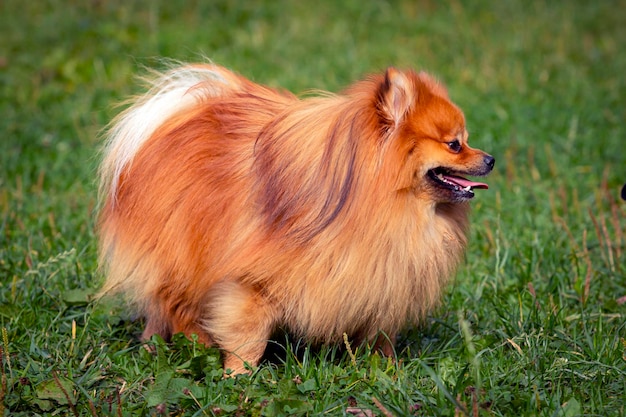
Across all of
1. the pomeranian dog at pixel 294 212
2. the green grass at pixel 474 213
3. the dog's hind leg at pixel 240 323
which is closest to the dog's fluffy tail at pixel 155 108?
the pomeranian dog at pixel 294 212

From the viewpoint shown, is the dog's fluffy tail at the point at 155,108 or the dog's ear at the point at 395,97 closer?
the dog's ear at the point at 395,97

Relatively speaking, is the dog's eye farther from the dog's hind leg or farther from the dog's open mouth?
the dog's hind leg

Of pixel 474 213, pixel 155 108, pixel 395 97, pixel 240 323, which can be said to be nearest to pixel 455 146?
pixel 395 97

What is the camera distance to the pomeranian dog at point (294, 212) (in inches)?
123

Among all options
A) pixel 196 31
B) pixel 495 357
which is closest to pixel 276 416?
pixel 495 357

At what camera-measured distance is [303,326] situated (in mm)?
3316

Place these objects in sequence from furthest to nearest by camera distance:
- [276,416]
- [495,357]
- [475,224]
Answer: [475,224] → [495,357] → [276,416]

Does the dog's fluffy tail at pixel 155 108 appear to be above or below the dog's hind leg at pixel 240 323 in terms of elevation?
above

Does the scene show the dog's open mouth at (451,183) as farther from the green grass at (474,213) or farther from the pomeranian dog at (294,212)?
the green grass at (474,213)

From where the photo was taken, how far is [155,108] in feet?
12.3

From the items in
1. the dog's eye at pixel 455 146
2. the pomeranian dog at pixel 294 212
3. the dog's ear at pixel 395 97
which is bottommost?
the pomeranian dog at pixel 294 212

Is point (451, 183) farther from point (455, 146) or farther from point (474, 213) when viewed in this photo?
point (474, 213)

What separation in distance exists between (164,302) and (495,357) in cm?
149

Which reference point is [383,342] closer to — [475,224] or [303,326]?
[303,326]
